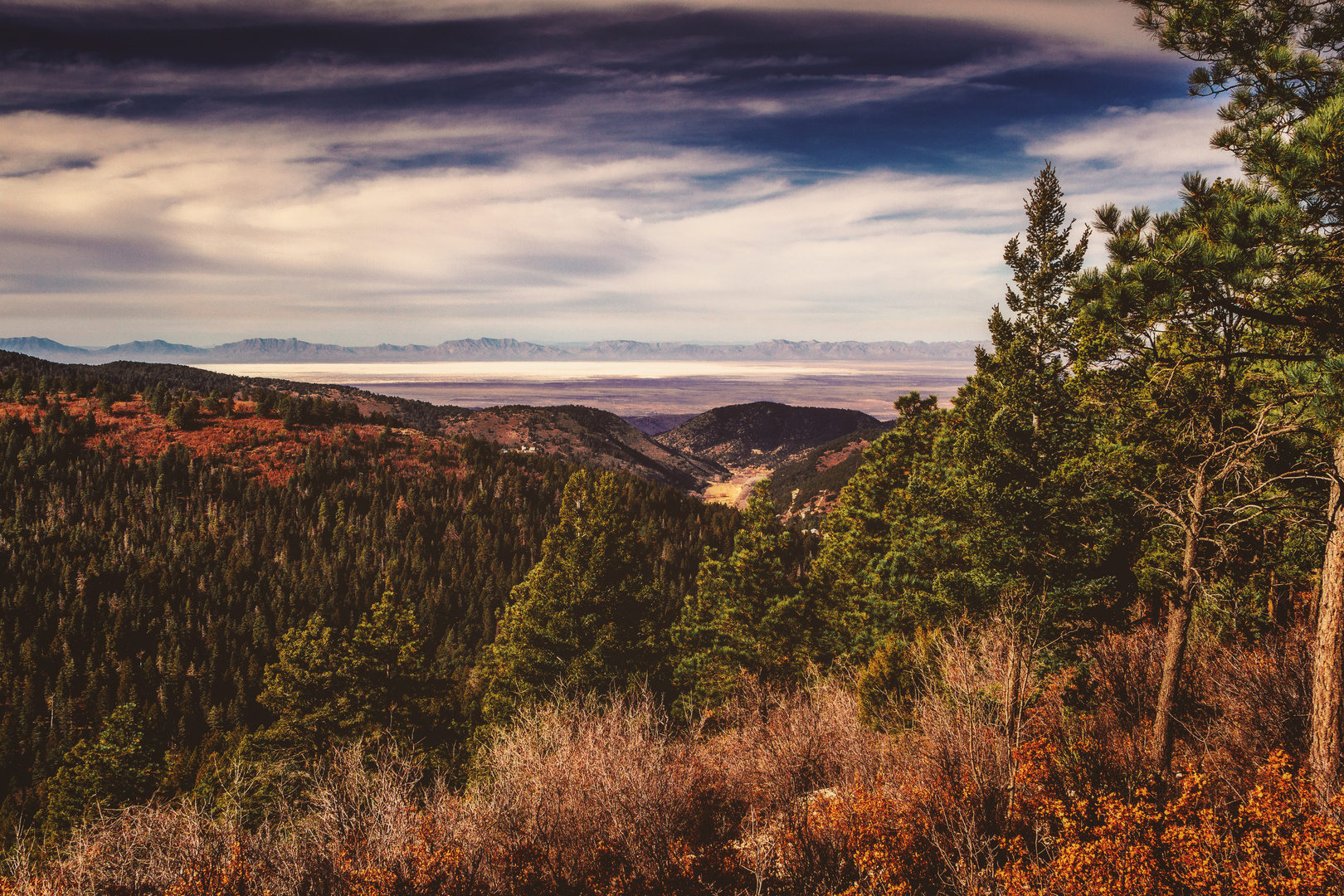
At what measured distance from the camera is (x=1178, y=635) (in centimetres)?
1175

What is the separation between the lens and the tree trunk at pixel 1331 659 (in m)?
9.09

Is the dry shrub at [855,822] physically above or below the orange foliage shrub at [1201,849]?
below

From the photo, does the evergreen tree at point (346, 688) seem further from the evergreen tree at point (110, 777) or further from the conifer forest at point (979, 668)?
the evergreen tree at point (110, 777)

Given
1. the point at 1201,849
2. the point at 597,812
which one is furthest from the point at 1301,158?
the point at 597,812

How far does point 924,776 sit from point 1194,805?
4416mm

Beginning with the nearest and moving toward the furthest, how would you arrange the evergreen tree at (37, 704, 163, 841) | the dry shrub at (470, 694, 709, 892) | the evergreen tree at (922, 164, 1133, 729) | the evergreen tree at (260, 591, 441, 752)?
the dry shrub at (470, 694, 709, 892), the evergreen tree at (922, 164, 1133, 729), the evergreen tree at (260, 591, 441, 752), the evergreen tree at (37, 704, 163, 841)

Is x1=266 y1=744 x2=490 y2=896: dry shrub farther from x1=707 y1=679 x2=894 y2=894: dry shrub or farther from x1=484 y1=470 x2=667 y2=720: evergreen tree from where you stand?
x1=484 y1=470 x2=667 y2=720: evergreen tree

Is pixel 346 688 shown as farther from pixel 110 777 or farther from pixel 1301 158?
pixel 1301 158

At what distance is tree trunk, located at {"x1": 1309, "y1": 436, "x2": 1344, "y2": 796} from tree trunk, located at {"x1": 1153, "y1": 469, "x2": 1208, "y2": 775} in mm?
1984

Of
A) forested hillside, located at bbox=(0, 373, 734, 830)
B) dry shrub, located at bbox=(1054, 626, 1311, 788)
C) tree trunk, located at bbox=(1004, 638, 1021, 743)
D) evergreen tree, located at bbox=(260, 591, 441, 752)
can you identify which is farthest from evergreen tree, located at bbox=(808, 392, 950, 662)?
forested hillside, located at bbox=(0, 373, 734, 830)

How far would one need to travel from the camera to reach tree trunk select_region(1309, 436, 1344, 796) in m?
9.09

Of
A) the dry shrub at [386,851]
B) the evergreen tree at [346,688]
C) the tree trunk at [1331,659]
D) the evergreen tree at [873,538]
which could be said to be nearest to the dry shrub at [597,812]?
the dry shrub at [386,851]

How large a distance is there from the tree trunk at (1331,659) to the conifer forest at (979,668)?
0.18 ft

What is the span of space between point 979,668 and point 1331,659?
28.2 ft
